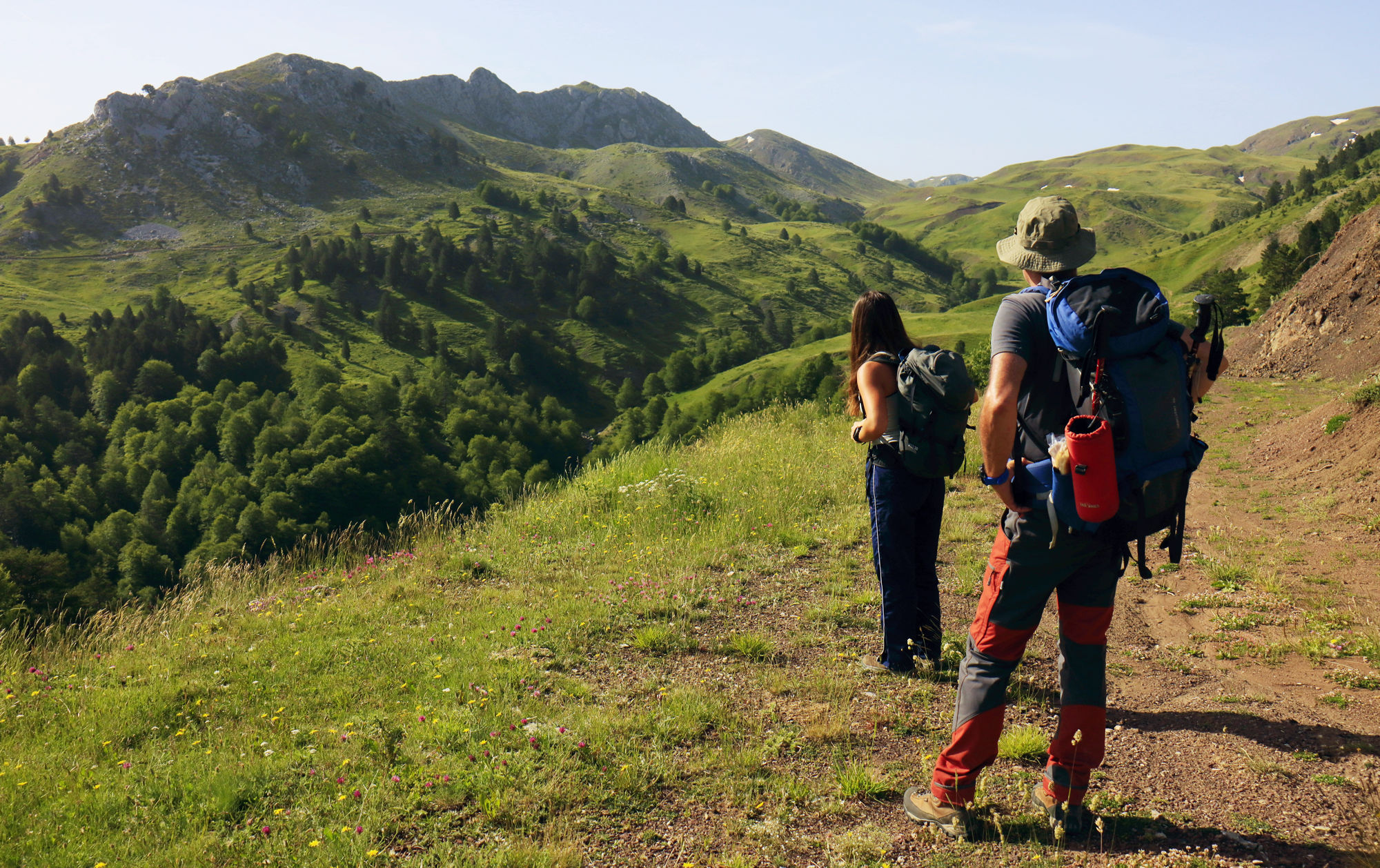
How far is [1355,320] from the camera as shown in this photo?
1761 centimetres

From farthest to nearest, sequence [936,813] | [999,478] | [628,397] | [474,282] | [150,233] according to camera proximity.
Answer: [150,233], [474,282], [628,397], [936,813], [999,478]

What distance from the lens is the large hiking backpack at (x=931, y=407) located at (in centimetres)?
453

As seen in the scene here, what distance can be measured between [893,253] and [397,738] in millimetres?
203988

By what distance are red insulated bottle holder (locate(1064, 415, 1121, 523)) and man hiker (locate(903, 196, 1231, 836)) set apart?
0.59 feet

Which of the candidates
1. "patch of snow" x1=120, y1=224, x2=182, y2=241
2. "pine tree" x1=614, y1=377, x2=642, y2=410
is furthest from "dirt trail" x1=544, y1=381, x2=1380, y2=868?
"patch of snow" x1=120, y1=224, x2=182, y2=241

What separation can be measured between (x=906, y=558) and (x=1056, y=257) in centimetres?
244

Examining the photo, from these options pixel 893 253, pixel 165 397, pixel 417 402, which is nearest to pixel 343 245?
pixel 165 397

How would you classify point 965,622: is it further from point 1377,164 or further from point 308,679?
point 1377,164

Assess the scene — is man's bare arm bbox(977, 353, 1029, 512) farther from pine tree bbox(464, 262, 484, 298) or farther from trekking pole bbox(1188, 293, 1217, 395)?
pine tree bbox(464, 262, 484, 298)

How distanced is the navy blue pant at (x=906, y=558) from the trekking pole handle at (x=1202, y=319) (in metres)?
2.04

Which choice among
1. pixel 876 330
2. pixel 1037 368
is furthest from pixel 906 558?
pixel 1037 368

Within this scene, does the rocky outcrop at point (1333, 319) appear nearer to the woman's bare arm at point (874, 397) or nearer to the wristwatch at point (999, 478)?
the woman's bare arm at point (874, 397)

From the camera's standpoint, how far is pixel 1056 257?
3383 millimetres

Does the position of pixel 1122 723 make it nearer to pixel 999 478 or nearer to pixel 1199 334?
pixel 999 478
